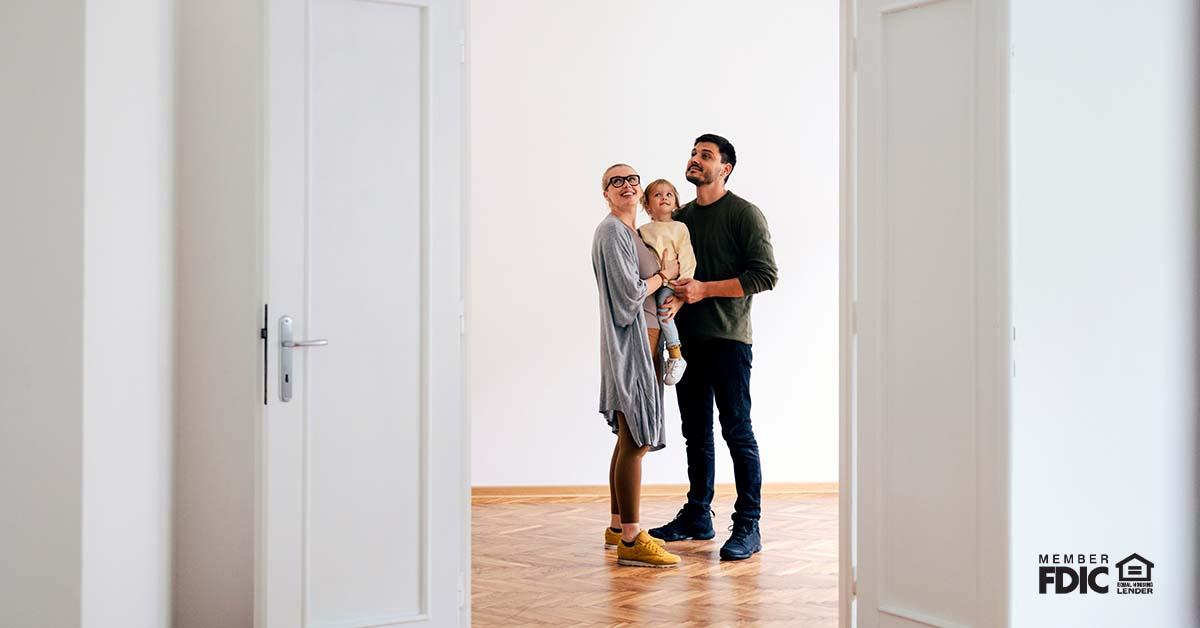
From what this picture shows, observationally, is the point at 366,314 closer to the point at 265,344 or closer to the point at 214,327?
the point at 265,344

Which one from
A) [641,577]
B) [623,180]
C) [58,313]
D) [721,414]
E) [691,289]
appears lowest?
[641,577]

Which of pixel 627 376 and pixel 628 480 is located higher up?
pixel 627 376

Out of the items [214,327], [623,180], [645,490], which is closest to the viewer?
[214,327]

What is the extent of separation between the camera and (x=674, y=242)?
5.01 meters

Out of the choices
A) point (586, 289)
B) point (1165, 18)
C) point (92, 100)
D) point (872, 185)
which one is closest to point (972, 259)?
point (872, 185)

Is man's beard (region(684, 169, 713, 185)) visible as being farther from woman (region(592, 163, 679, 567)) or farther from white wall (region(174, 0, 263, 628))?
white wall (region(174, 0, 263, 628))

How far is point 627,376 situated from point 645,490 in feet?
7.25

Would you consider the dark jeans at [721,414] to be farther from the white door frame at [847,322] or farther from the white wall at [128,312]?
the white wall at [128,312]

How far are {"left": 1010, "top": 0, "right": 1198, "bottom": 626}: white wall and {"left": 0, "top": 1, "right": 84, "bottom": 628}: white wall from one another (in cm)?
243

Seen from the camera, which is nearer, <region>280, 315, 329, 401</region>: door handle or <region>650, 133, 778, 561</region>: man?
<region>280, 315, 329, 401</region>: door handle

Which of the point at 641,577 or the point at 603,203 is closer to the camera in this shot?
the point at 641,577

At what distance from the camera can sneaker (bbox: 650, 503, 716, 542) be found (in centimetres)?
524

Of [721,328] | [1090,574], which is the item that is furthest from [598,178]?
[1090,574]

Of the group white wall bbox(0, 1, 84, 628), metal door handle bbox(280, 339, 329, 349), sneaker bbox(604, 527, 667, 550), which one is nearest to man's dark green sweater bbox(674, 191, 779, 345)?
sneaker bbox(604, 527, 667, 550)
